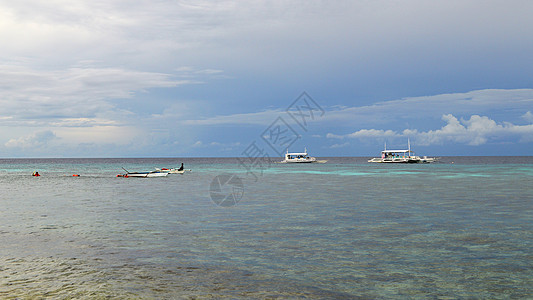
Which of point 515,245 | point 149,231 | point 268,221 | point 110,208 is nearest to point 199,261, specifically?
point 149,231

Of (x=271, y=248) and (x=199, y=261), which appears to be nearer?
(x=199, y=261)

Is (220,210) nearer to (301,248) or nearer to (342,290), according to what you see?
(301,248)

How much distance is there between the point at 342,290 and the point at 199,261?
5.75 m

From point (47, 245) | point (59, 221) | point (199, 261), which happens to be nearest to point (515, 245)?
point (199, 261)

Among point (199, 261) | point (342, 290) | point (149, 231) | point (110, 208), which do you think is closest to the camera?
point (342, 290)

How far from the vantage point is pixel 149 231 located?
21.5m

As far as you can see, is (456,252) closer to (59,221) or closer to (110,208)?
(59,221)

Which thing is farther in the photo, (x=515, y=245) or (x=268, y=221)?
(x=268, y=221)

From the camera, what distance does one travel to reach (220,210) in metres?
30.2

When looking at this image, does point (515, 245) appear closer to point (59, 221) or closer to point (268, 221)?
point (268, 221)

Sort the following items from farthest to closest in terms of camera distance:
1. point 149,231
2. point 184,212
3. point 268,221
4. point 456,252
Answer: point 184,212 < point 268,221 < point 149,231 < point 456,252

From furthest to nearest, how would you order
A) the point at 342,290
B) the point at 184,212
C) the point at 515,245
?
the point at 184,212, the point at 515,245, the point at 342,290

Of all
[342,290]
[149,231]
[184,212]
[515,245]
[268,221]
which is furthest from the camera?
[184,212]

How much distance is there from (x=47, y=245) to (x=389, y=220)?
18.6m
